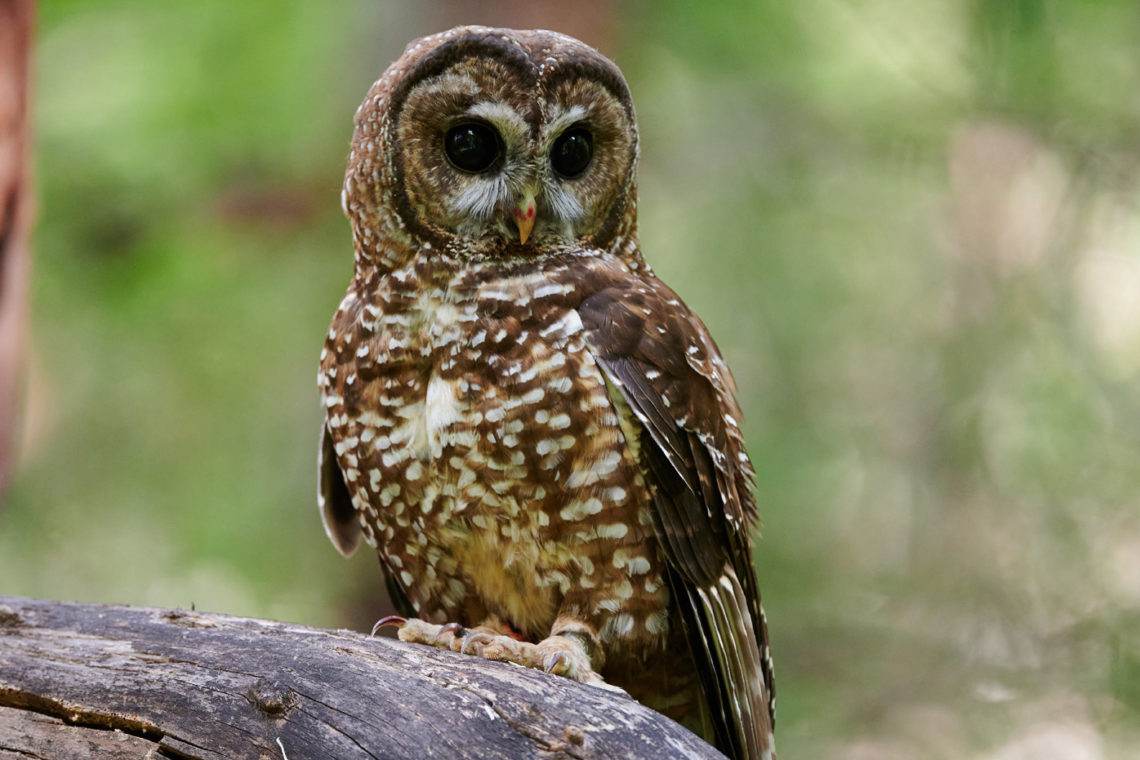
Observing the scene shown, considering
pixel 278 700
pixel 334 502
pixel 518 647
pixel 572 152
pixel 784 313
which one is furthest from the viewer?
pixel 784 313

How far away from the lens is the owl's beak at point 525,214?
2508 millimetres

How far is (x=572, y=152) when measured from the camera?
264 centimetres

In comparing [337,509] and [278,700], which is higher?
[337,509]

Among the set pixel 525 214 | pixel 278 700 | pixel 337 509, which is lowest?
pixel 278 700

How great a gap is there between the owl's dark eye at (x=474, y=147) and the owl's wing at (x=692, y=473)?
1.36 feet

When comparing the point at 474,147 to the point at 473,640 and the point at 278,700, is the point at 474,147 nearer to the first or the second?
the point at 473,640

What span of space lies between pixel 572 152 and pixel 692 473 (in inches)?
32.3

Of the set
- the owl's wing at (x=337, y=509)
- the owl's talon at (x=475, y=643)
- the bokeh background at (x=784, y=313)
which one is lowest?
the owl's talon at (x=475, y=643)

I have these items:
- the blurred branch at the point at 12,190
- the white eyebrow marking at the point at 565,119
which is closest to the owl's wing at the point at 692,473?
the white eyebrow marking at the point at 565,119

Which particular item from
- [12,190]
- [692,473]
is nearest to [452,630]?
[692,473]

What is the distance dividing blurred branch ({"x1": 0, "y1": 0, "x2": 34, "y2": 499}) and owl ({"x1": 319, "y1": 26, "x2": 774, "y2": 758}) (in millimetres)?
758

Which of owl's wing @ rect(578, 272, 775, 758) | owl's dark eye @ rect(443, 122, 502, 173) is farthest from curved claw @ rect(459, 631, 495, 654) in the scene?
owl's dark eye @ rect(443, 122, 502, 173)

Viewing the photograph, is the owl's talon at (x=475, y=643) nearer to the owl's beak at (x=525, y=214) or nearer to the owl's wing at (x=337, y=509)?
the owl's wing at (x=337, y=509)

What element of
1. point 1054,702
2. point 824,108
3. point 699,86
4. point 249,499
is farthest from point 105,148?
point 1054,702
